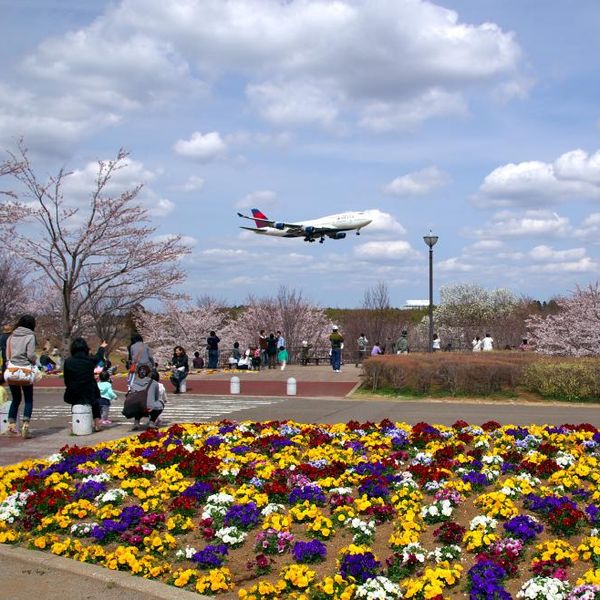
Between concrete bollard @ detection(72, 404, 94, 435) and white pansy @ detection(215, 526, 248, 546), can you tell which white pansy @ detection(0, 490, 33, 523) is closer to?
white pansy @ detection(215, 526, 248, 546)

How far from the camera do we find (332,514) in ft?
21.1

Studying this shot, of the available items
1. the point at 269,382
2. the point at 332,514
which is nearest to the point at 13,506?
the point at 332,514

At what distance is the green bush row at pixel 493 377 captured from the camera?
17938 millimetres

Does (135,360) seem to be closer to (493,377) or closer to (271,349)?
(493,377)

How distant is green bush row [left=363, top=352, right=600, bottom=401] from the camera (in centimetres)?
1794

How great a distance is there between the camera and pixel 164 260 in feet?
113

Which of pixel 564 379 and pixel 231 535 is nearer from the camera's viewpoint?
pixel 231 535

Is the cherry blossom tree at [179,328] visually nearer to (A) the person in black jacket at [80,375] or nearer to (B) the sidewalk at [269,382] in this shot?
(B) the sidewalk at [269,382]

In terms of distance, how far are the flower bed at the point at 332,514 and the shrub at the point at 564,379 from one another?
9.25m

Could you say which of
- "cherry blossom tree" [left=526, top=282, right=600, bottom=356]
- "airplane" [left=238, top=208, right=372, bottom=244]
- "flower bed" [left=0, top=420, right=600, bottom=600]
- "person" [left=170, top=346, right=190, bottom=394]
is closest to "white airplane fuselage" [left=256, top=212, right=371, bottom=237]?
"airplane" [left=238, top=208, right=372, bottom=244]

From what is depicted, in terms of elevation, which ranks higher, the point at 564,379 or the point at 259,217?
the point at 259,217

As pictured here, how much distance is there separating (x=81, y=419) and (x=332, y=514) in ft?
22.0

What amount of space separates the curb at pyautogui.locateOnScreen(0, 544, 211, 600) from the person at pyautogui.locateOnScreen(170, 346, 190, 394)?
45.6 feet

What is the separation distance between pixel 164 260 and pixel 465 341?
74.3 feet
